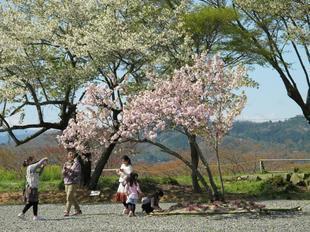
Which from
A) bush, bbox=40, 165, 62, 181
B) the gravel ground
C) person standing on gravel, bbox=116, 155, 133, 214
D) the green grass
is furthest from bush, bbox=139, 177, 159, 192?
the green grass

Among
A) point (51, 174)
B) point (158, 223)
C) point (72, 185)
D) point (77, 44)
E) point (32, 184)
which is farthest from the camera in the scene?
point (51, 174)

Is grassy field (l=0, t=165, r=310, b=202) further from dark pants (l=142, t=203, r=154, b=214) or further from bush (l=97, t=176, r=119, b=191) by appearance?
dark pants (l=142, t=203, r=154, b=214)

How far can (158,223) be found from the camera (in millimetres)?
14086

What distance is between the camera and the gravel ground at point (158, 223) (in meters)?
13.1

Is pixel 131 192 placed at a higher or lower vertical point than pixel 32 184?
lower

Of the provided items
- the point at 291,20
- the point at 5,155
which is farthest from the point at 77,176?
the point at 5,155

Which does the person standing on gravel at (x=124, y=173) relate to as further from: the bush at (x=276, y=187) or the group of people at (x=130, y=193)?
the bush at (x=276, y=187)

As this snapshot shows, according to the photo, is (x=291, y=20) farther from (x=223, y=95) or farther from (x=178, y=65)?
(x=223, y=95)

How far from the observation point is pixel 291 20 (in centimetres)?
2464

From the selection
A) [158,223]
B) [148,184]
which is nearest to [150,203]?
[158,223]

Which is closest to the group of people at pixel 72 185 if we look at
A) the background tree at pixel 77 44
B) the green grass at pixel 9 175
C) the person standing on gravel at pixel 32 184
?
the person standing on gravel at pixel 32 184

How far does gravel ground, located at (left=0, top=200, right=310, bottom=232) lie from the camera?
1307 centimetres

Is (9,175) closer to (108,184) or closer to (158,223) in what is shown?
(108,184)

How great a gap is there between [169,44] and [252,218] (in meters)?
8.83
